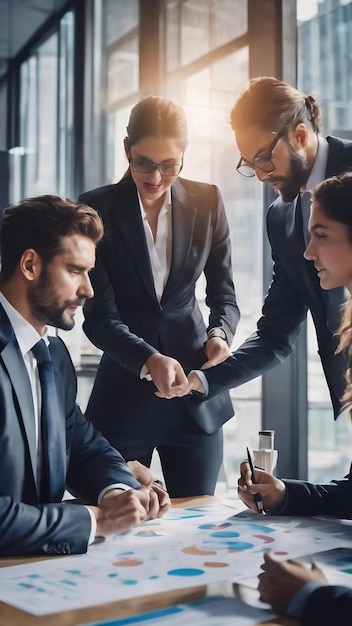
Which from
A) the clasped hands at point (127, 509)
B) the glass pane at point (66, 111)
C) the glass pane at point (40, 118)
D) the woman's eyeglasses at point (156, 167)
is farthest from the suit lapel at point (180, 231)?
the glass pane at point (40, 118)

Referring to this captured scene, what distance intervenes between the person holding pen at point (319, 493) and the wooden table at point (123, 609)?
0.12 ft

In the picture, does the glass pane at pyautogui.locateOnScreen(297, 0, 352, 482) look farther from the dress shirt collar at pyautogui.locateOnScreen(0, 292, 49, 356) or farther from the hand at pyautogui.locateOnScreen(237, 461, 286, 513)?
the dress shirt collar at pyautogui.locateOnScreen(0, 292, 49, 356)

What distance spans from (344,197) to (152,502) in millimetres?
966

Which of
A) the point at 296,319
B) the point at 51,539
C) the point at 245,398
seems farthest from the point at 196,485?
the point at 245,398

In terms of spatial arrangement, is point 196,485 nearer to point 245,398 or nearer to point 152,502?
point 152,502

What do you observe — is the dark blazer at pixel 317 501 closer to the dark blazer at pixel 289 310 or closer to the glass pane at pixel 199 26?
the dark blazer at pixel 289 310

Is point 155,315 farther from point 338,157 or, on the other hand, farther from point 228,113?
point 228,113

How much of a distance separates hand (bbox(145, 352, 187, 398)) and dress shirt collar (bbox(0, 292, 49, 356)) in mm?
480

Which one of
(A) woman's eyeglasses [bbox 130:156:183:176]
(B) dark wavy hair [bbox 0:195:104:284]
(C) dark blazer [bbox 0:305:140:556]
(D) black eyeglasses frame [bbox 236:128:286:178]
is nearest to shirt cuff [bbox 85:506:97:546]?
(C) dark blazer [bbox 0:305:140:556]

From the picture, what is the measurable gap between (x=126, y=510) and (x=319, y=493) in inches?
18.5

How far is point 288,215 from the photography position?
268 centimetres

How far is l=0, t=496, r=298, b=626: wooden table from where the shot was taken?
3.73ft

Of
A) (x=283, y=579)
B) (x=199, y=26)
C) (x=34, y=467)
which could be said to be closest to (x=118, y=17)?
(x=199, y=26)

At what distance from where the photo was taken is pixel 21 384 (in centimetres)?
185
